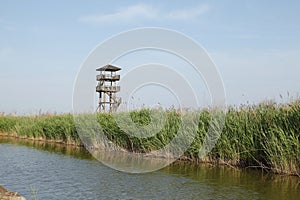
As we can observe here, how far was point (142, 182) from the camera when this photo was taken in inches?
364

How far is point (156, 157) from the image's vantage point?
1361 cm

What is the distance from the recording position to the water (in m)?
7.76

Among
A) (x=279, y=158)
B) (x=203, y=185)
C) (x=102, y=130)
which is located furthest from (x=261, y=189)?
(x=102, y=130)

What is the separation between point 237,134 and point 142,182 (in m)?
3.68

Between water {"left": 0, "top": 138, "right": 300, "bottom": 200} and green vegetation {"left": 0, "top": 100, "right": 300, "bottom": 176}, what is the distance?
1.63 feet

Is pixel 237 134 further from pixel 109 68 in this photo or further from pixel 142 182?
pixel 109 68

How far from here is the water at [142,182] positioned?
776cm

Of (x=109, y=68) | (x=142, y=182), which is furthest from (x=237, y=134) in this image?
(x=109, y=68)

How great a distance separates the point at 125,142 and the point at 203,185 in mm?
6943

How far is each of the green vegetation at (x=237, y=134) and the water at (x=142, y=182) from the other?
50 centimetres

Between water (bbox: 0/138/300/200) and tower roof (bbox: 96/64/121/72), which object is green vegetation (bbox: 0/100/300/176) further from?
tower roof (bbox: 96/64/121/72)

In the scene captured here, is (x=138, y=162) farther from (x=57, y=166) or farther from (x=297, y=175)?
(x=297, y=175)

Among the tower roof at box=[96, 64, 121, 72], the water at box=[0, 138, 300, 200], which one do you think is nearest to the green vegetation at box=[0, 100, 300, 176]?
the water at box=[0, 138, 300, 200]

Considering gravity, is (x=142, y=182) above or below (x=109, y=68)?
below
